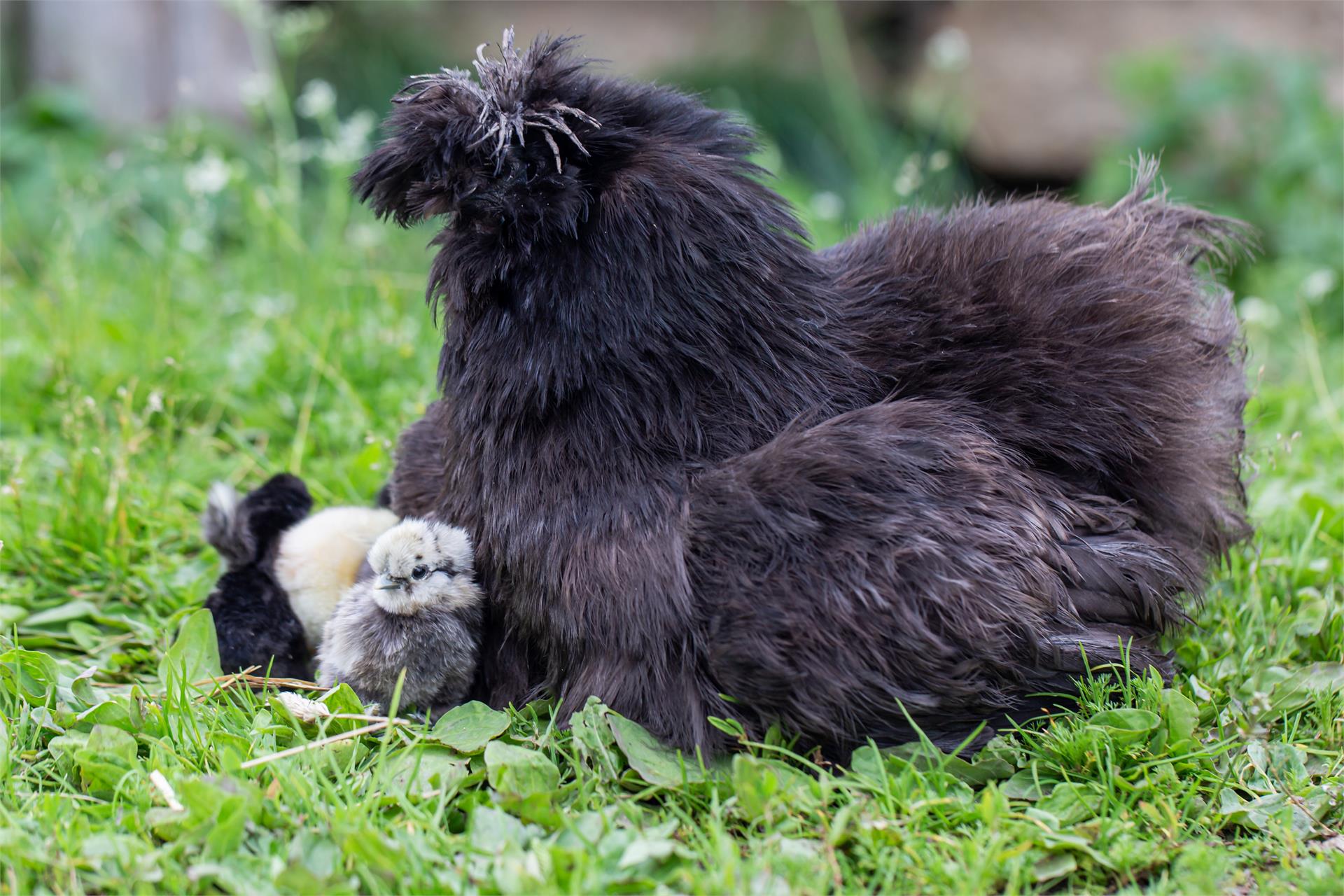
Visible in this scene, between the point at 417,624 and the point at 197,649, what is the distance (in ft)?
1.78

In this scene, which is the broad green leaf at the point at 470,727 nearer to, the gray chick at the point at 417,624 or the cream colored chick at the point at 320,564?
the gray chick at the point at 417,624

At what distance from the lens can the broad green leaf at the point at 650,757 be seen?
7.22 ft

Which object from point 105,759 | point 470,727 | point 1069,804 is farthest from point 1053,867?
point 105,759

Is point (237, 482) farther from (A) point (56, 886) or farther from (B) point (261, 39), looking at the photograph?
(B) point (261, 39)

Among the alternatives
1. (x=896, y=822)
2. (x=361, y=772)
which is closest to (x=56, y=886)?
(x=361, y=772)

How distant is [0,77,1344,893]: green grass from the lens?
1990 mm

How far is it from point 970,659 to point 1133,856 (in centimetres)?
43

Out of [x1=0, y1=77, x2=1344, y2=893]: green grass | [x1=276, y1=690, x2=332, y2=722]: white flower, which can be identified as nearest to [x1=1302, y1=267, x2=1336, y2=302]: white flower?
[x1=0, y1=77, x2=1344, y2=893]: green grass

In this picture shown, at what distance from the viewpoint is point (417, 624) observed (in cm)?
249

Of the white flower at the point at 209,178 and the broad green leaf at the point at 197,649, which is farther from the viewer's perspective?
the white flower at the point at 209,178

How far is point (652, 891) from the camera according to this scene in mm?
1956

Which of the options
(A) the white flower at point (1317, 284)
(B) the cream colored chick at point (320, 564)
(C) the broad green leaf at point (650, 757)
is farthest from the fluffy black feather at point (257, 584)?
(A) the white flower at point (1317, 284)

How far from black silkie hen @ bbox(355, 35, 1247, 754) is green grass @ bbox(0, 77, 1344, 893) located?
0.44 ft

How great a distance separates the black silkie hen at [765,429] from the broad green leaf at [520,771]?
16 centimetres
